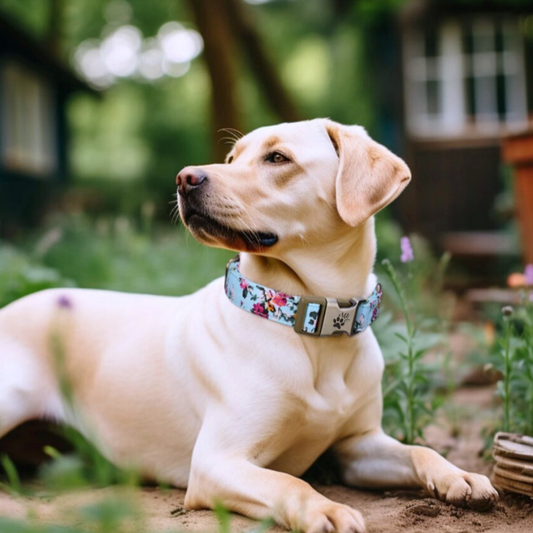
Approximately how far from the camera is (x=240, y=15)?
13.4 meters

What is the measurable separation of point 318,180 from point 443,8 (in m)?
10.6

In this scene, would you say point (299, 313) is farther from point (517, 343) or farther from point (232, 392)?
point (517, 343)

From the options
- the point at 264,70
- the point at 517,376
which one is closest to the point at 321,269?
the point at 517,376

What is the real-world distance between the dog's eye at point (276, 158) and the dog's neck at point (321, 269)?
0.32 m

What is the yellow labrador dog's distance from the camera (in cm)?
230

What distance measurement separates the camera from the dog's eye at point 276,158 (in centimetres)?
253

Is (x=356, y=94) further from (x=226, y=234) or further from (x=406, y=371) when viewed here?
Answer: (x=226, y=234)

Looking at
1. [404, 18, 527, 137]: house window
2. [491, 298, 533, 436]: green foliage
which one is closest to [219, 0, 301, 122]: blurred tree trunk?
[404, 18, 527, 137]: house window

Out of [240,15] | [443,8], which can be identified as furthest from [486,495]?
[240,15]

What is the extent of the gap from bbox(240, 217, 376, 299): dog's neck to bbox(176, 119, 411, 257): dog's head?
0.13 ft

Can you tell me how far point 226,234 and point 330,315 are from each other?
17.0 inches

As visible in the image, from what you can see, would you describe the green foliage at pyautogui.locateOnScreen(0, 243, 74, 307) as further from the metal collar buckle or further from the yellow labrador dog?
the metal collar buckle

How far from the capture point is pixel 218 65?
10.7 metres

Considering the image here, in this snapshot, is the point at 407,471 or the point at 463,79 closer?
the point at 407,471
